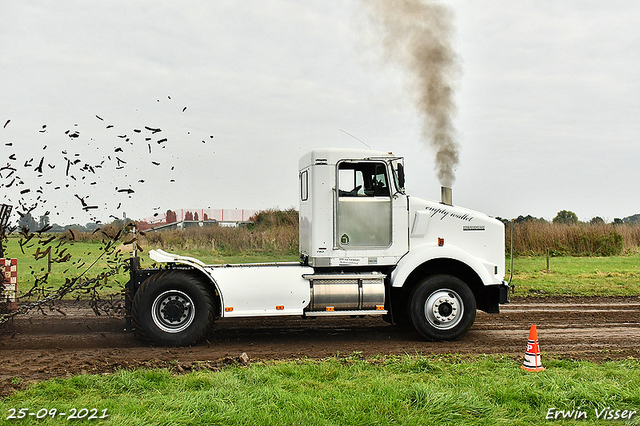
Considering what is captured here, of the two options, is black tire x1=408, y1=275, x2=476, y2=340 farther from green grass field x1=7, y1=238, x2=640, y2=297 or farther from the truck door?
green grass field x1=7, y1=238, x2=640, y2=297

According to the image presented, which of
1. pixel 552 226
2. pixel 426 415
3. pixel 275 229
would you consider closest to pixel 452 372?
pixel 426 415

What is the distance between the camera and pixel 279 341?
990 cm

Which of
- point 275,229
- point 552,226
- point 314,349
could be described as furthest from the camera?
point 552,226

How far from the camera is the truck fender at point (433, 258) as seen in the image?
31.8 ft

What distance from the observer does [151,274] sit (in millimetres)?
9461

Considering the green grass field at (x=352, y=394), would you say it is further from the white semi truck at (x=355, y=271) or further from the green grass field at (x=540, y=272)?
the green grass field at (x=540, y=272)

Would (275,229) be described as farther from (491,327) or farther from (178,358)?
(178,358)

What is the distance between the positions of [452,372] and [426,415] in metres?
1.70

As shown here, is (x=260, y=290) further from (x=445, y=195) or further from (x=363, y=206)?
(x=445, y=195)

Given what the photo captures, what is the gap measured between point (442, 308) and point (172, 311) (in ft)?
14.8

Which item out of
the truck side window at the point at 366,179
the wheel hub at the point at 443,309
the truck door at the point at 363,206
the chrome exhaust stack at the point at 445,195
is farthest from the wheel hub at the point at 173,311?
the chrome exhaust stack at the point at 445,195

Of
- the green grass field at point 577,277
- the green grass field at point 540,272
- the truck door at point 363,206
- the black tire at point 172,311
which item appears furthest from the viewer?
the green grass field at point 577,277

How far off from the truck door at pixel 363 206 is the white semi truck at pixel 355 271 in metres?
0.02

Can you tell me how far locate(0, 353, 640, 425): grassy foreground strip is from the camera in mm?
5574
